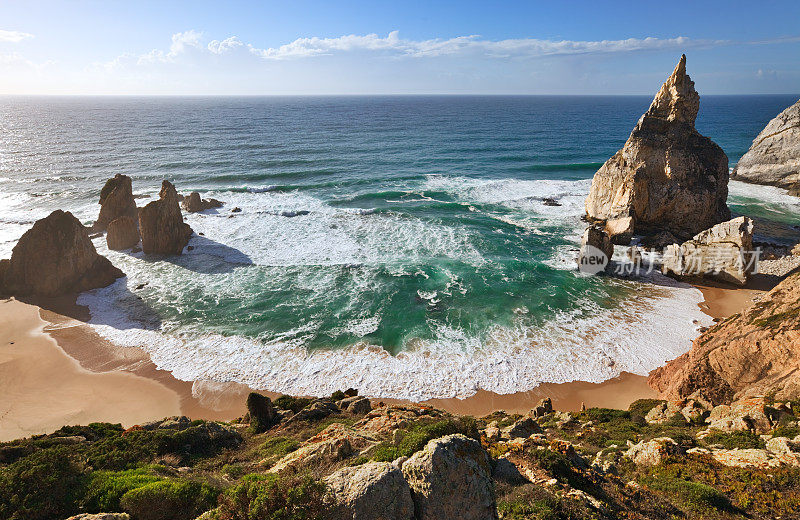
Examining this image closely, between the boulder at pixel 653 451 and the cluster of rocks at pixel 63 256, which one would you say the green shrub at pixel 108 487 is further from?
the cluster of rocks at pixel 63 256

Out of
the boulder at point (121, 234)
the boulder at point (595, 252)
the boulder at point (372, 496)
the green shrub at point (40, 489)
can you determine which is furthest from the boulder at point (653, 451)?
the boulder at point (121, 234)

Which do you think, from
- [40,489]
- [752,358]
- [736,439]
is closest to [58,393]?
[40,489]

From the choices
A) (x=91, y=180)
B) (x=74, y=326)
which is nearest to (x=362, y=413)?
(x=74, y=326)

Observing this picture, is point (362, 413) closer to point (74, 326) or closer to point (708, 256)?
point (74, 326)

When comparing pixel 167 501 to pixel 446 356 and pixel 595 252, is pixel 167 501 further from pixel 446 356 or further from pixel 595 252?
pixel 595 252

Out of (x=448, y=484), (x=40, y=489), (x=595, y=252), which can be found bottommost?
(x=40, y=489)
